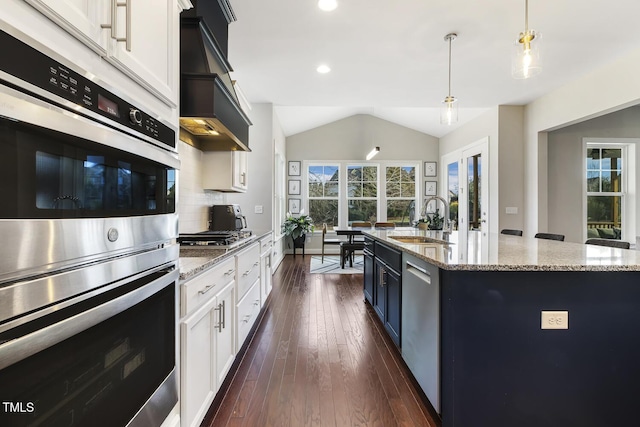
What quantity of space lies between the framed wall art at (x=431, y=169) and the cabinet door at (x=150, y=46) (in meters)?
7.29

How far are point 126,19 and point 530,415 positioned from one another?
7.06 feet

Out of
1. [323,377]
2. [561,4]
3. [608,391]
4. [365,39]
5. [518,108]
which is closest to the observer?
[608,391]

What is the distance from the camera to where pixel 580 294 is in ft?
4.71

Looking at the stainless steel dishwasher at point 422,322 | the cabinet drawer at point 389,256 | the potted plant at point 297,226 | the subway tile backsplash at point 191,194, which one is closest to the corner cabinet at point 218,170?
the subway tile backsplash at point 191,194

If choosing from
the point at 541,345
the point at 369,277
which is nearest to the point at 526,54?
the point at 541,345

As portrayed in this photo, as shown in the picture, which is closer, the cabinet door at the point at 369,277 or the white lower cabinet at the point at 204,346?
the white lower cabinet at the point at 204,346

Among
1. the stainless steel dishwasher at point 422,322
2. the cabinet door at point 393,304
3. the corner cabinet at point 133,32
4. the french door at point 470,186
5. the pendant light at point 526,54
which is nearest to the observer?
the corner cabinet at point 133,32

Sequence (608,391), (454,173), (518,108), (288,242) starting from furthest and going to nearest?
(288,242) → (454,173) → (518,108) → (608,391)

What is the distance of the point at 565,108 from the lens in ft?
14.0

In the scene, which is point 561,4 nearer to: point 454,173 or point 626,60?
point 626,60

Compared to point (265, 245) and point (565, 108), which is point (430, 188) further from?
point (265, 245)

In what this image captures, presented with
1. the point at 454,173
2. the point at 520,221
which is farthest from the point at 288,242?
the point at 520,221

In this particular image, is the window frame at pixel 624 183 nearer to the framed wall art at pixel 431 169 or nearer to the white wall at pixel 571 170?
the white wall at pixel 571 170

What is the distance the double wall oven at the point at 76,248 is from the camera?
54 cm
